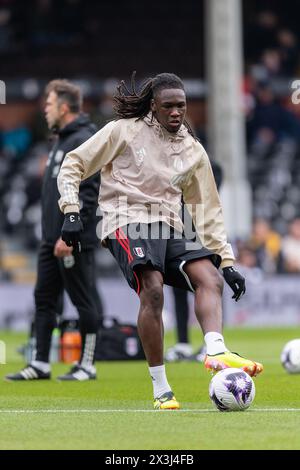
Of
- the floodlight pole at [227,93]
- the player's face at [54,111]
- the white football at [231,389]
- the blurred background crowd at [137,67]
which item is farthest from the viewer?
the blurred background crowd at [137,67]

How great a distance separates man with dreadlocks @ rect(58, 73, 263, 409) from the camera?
7863 mm

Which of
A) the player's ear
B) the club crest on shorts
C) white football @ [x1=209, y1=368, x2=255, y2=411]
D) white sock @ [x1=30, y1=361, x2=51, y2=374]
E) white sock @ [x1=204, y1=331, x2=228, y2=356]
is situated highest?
the player's ear

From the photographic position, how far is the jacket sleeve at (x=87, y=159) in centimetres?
812

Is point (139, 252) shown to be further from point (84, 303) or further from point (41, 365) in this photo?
point (41, 365)

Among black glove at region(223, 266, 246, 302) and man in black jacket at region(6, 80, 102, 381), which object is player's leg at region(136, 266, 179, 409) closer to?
black glove at region(223, 266, 246, 302)

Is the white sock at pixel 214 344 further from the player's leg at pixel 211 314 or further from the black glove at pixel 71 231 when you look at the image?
the black glove at pixel 71 231

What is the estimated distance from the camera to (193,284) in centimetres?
797

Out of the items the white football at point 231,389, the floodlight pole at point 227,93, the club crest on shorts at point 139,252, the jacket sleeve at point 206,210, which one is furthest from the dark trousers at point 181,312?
the floodlight pole at point 227,93

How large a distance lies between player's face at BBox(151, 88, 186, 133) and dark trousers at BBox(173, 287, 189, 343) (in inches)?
190

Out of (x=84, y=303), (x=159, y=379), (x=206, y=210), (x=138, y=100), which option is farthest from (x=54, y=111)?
(x=159, y=379)

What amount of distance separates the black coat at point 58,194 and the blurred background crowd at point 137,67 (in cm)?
1344

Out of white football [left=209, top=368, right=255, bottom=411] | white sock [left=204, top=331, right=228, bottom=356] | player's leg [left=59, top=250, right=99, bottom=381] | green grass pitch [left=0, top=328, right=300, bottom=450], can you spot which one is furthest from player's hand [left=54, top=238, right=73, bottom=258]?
white football [left=209, top=368, right=255, bottom=411]

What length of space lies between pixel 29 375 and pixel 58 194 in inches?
59.1
